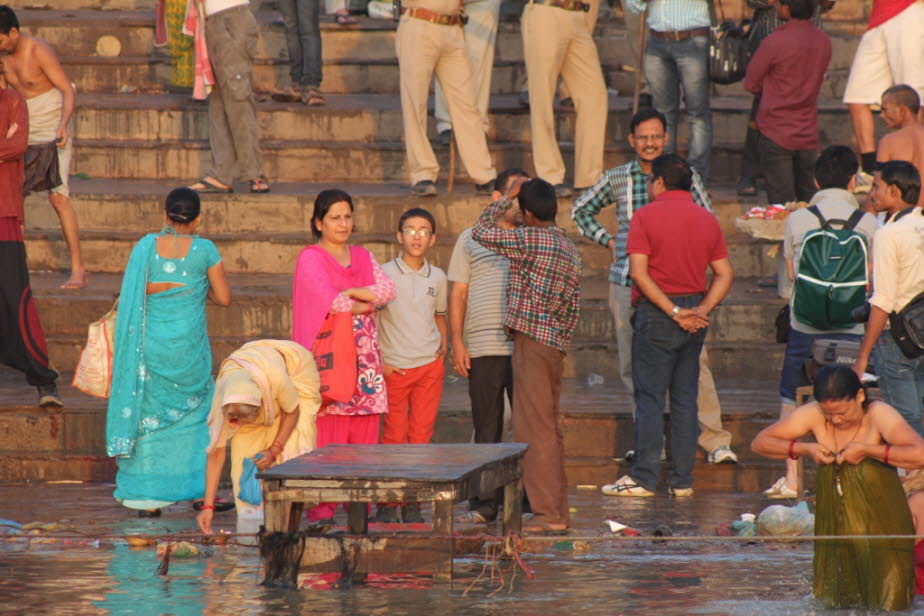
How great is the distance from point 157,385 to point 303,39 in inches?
231

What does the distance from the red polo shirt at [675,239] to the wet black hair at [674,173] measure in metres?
0.04

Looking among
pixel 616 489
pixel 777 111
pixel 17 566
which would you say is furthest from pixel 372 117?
pixel 17 566

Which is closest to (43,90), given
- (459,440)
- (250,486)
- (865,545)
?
(459,440)

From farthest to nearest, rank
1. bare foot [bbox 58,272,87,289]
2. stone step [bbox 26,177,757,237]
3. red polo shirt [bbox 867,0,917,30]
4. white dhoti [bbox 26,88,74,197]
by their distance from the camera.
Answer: stone step [bbox 26,177,757,237]
red polo shirt [bbox 867,0,917,30]
bare foot [bbox 58,272,87,289]
white dhoti [bbox 26,88,74,197]

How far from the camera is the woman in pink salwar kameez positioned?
857cm

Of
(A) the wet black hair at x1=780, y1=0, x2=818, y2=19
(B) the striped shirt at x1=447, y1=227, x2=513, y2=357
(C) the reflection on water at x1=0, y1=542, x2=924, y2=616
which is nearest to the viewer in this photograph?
(C) the reflection on water at x1=0, y1=542, x2=924, y2=616

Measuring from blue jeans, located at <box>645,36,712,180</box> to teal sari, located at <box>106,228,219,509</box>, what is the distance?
478cm

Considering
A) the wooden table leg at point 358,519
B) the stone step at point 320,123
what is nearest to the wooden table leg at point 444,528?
the wooden table leg at point 358,519

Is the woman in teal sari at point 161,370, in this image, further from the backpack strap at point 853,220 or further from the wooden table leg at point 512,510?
the backpack strap at point 853,220

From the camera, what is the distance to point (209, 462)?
806 cm

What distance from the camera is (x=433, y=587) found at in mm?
7066

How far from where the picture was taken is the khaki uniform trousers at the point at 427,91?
12312 millimetres

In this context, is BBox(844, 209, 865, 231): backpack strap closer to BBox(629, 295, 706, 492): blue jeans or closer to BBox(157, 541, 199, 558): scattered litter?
BBox(629, 295, 706, 492): blue jeans

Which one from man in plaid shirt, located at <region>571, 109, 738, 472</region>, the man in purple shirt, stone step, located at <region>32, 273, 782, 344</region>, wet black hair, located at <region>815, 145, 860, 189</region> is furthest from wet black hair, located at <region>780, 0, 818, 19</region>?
wet black hair, located at <region>815, 145, 860, 189</region>
